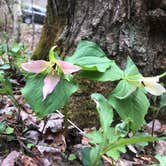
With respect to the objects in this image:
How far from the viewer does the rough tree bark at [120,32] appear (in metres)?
1.77

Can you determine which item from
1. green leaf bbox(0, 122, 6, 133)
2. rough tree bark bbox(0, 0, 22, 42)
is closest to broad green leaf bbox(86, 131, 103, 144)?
green leaf bbox(0, 122, 6, 133)

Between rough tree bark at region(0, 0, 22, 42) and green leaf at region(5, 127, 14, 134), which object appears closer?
green leaf at region(5, 127, 14, 134)

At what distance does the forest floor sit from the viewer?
1.33 meters

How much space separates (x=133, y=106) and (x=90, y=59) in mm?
225

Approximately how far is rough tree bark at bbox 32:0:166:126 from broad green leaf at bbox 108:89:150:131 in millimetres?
490

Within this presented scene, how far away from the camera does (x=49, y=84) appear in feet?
3.74

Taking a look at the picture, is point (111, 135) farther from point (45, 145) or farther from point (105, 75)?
point (45, 145)

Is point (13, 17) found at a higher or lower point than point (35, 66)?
lower

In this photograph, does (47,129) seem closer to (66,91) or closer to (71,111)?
(71,111)

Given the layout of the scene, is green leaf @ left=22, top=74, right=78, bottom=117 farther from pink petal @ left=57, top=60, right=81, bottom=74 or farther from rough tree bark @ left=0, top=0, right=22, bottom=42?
rough tree bark @ left=0, top=0, right=22, bottom=42

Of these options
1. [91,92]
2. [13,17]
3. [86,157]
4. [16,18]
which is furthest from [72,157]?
[16,18]

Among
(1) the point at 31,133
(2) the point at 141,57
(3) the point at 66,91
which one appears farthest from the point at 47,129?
(2) the point at 141,57

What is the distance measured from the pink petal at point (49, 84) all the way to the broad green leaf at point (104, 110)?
0.44 feet

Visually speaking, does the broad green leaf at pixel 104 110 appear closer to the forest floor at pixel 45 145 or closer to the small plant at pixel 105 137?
the small plant at pixel 105 137
